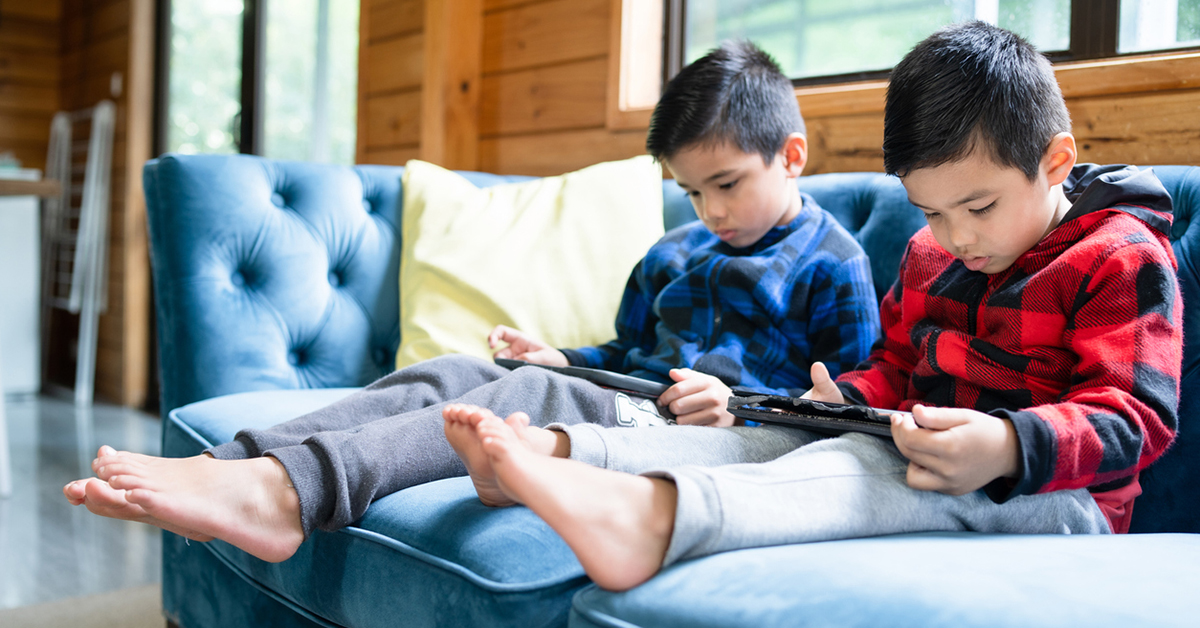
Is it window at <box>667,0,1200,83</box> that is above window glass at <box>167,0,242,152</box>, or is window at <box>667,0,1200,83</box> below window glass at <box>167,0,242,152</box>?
below

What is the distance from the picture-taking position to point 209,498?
766 millimetres

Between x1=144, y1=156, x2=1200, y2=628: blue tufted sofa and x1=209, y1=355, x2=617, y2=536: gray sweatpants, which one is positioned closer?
x1=144, y1=156, x2=1200, y2=628: blue tufted sofa

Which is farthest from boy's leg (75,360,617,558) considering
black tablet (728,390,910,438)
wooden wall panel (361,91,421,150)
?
wooden wall panel (361,91,421,150)

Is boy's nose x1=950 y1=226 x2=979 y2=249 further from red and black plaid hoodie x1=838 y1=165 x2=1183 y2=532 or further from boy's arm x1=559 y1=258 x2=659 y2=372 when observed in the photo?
boy's arm x1=559 y1=258 x2=659 y2=372

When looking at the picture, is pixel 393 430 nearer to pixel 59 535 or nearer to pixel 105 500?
pixel 105 500

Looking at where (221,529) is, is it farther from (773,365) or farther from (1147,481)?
(1147,481)

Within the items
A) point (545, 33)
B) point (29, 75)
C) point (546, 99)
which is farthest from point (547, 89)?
point (29, 75)

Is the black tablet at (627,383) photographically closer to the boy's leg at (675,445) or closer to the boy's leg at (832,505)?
the boy's leg at (675,445)

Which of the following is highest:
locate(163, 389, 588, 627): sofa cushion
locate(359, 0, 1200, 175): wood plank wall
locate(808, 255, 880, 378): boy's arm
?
locate(359, 0, 1200, 175): wood plank wall

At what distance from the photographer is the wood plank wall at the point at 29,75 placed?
4117 millimetres

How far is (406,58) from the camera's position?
2.29 meters

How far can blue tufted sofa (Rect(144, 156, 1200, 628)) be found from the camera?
1.86 ft

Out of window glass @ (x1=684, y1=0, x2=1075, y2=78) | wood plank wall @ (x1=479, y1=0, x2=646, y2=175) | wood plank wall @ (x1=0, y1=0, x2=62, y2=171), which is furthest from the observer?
wood plank wall @ (x1=0, y1=0, x2=62, y2=171)

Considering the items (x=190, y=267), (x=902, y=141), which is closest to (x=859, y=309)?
(x=902, y=141)
